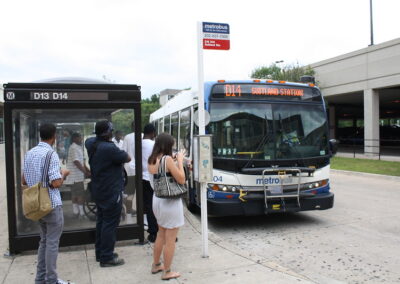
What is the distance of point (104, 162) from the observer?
14.5ft

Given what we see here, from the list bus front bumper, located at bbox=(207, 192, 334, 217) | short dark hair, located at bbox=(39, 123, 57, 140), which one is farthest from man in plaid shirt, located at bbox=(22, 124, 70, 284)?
bus front bumper, located at bbox=(207, 192, 334, 217)

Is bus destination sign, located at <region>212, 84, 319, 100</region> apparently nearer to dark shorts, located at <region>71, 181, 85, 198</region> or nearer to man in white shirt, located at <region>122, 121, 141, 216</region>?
man in white shirt, located at <region>122, 121, 141, 216</region>

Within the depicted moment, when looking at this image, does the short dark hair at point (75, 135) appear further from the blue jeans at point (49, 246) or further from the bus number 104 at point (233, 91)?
the bus number 104 at point (233, 91)

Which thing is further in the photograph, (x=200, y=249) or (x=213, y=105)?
Answer: (x=213, y=105)

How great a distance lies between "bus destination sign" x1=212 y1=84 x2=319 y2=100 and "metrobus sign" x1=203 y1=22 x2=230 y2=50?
1.81 metres

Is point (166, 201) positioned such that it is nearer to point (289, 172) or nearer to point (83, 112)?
point (83, 112)

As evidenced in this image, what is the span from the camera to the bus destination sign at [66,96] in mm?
4859

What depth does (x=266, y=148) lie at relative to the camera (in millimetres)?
6629

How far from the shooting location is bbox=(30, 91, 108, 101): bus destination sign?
15.9 feet

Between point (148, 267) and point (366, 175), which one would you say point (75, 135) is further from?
point (366, 175)

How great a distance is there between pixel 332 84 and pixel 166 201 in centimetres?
2352

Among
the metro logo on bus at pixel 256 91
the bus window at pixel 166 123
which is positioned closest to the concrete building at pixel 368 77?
the bus window at pixel 166 123

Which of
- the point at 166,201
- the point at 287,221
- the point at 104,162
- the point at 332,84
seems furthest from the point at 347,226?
the point at 332,84

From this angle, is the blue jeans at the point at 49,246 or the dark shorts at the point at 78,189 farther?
the dark shorts at the point at 78,189
